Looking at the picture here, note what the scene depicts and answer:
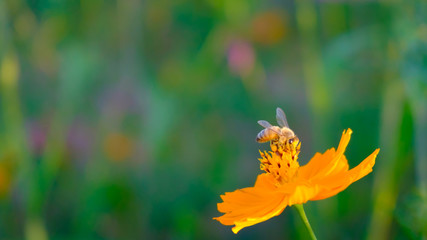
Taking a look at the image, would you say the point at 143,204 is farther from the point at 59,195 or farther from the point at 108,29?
the point at 108,29

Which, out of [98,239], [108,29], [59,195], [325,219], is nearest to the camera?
[325,219]

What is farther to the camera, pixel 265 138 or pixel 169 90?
pixel 169 90

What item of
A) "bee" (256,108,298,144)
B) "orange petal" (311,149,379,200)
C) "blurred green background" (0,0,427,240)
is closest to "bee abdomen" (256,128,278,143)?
"bee" (256,108,298,144)

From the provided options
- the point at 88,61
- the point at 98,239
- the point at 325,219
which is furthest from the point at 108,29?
the point at 325,219

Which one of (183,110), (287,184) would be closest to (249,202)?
(287,184)

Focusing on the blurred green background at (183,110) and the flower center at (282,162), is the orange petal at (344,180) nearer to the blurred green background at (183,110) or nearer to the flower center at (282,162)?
the flower center at (282,162)

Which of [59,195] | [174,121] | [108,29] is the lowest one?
[59,195]

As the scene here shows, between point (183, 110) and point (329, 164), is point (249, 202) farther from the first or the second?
point (183, 110)

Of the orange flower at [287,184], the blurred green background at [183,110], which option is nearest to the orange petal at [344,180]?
the orange flower at [287,184]
